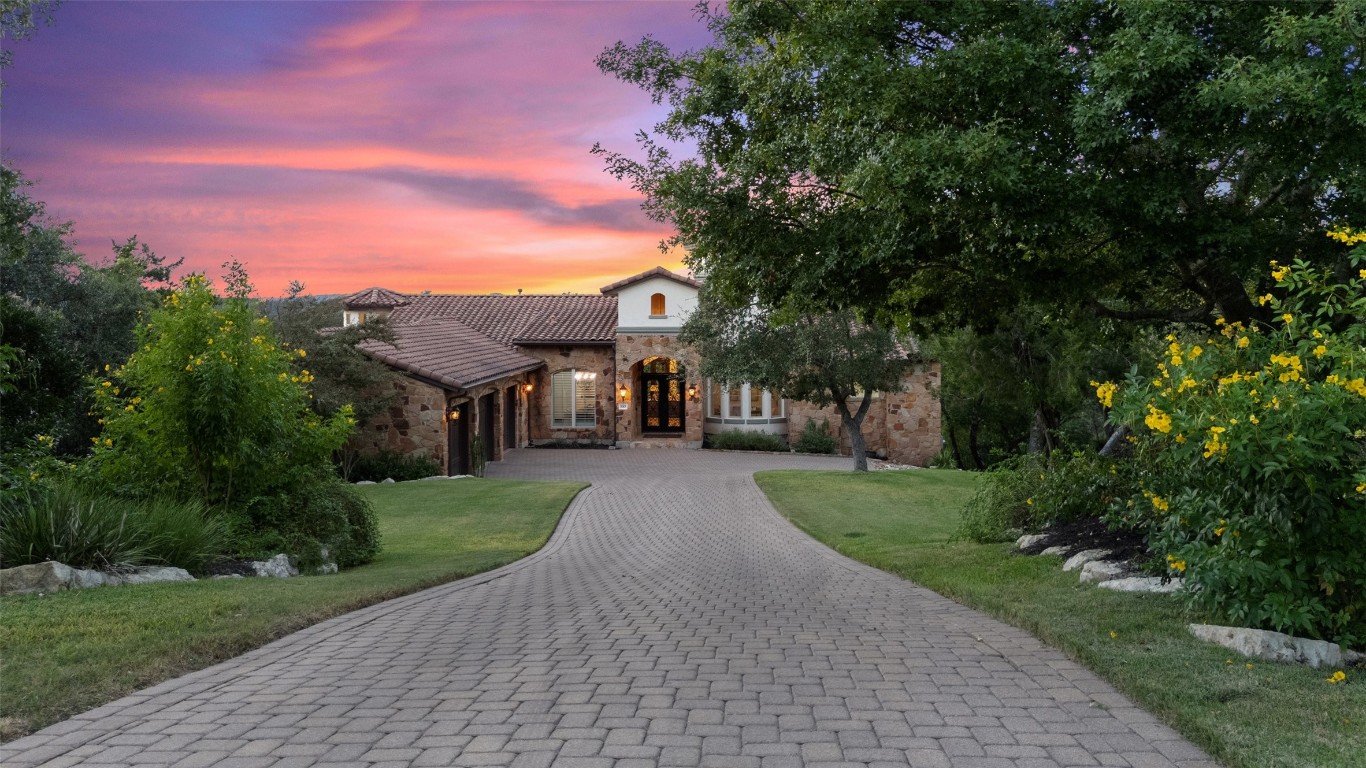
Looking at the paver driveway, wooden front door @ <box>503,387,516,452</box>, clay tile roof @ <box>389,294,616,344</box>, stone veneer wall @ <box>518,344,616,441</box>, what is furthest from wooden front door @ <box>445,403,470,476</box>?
the paver driveway

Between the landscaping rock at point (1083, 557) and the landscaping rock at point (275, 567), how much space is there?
319 inches

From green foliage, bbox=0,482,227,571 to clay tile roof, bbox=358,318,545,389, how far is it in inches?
622

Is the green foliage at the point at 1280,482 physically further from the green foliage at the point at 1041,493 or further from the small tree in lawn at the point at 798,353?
the small tree in lawn at the point at 798,353

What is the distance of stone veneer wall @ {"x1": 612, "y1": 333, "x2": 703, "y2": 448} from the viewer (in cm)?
3547

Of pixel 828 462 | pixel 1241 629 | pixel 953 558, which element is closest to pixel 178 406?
pixel 953 558

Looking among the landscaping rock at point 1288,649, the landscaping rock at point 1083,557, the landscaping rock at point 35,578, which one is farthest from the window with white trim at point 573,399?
the landscaping rock at point 1288,649

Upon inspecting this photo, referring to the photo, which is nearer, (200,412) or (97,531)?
(97,531)

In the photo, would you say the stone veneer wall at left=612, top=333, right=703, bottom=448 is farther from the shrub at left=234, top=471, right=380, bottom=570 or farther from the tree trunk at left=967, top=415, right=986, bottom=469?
the shrub at left=234, top=471, right=380, bottom=570

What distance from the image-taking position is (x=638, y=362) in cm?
3569

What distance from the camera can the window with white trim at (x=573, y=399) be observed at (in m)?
36.7

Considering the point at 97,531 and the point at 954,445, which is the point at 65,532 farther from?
the point at 954,445

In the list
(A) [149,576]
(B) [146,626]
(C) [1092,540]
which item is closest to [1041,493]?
(C) [1092,540]

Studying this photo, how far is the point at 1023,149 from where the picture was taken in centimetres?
852

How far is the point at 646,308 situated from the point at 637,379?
2834 millimetres
